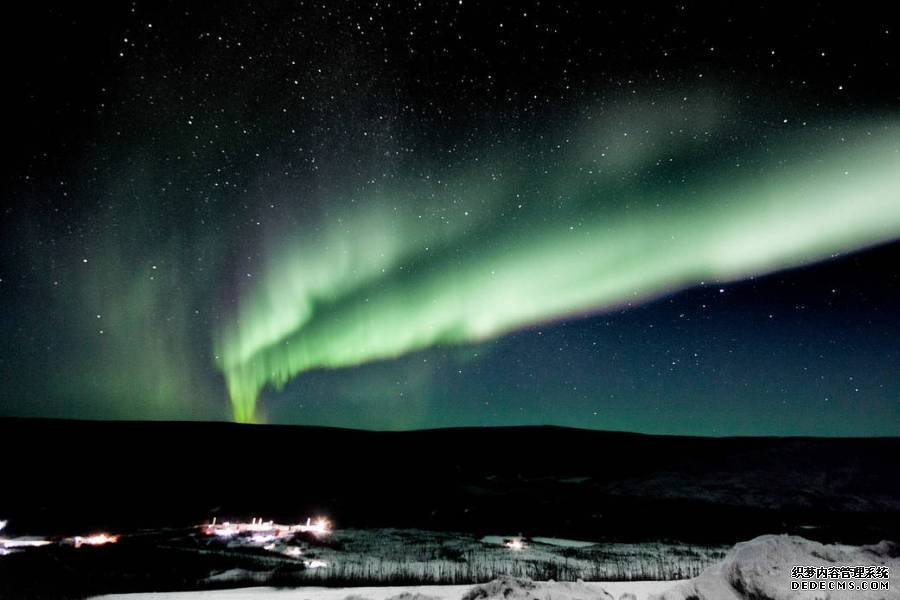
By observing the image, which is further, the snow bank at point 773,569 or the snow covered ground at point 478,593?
the snow covered ground at point 478,593

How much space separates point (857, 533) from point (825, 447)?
26288 millimetres

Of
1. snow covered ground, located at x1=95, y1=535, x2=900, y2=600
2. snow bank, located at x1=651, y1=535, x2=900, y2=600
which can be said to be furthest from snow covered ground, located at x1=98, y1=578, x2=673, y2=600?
snow bank, located at x1=651, y1=535, x2=900, y2=600

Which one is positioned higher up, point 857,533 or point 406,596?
point 406,596

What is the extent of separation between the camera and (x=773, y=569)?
8195 millimetres

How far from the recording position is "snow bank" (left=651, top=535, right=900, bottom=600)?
25.1 ft

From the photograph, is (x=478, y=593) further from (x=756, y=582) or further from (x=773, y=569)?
(x=773, y=569)

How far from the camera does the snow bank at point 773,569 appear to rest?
764 cm

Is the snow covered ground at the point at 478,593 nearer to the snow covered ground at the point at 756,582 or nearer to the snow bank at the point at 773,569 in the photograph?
the snow covered ground at the point at 756,582

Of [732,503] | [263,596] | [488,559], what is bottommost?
[732,503]

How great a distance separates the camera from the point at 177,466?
152ft

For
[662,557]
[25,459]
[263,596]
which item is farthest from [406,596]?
[25,459]

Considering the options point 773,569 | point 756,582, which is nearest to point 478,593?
point 756,582

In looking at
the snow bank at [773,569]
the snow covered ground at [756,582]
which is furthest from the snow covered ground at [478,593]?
the snow bank at [773,569]

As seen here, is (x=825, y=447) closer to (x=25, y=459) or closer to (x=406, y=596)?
(x=406, y=596)
